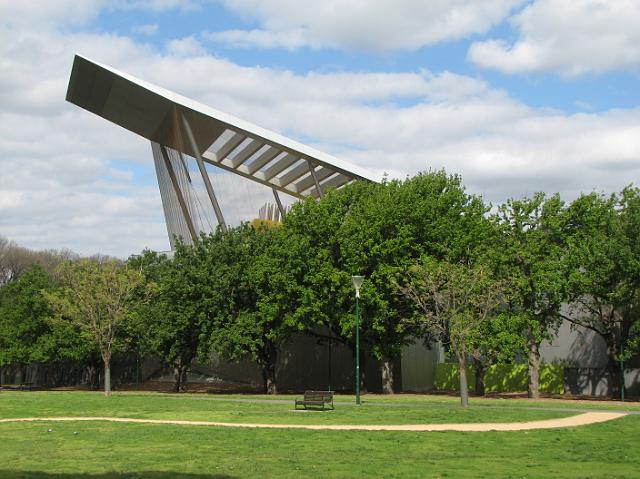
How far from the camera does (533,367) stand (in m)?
38.5

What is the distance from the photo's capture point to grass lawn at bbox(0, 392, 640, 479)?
12.2 meters

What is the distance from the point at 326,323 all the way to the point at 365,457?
26.1 m

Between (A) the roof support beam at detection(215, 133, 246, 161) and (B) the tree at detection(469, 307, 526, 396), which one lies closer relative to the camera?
(B) the tree at detection(469, 307, 526, 396)

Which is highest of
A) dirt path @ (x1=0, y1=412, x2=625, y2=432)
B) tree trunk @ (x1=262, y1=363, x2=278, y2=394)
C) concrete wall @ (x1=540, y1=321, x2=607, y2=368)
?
concrete wall @ (x1=540, y1=321, x2=607, y2=368)

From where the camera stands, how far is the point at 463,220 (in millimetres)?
38375

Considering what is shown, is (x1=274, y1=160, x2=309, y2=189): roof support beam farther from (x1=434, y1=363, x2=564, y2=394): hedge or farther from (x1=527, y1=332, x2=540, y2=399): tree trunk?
(x1=527, y1=332, x2=540, y2=399): tree trunk

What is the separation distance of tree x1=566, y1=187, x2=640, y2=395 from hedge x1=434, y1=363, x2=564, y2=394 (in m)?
3.76

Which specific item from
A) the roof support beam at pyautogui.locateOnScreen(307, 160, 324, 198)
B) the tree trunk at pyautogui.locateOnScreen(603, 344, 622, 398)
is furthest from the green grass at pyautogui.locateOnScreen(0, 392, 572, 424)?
the roof support beam at pyautogui.locateOnScreen(307, 160, 324, 198)

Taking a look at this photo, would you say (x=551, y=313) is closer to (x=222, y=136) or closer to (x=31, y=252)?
(x=222, y=136)

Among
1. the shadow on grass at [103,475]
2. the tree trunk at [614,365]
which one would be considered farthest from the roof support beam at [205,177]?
the shadow on grass at [103,475]

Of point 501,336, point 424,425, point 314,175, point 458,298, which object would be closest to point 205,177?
point 314,175

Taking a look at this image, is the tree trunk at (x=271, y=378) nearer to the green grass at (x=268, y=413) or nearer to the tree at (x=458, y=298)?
the green grass at (x=268, y=413)

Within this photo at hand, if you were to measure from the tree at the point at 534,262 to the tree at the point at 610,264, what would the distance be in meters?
0.71

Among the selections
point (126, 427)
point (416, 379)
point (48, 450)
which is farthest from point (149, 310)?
point (48, 450)
